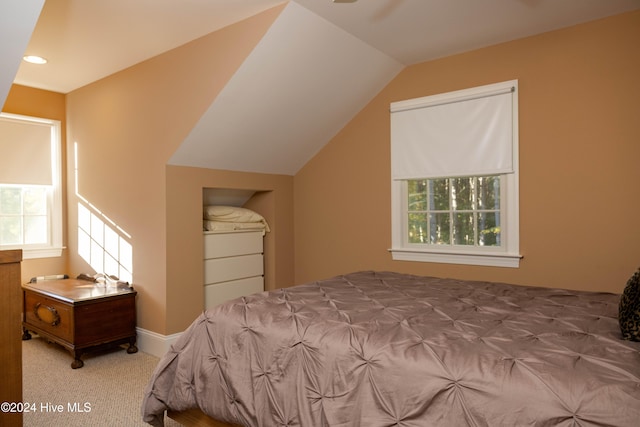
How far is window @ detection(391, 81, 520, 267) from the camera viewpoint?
3250 mm

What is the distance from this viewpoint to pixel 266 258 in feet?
14.2

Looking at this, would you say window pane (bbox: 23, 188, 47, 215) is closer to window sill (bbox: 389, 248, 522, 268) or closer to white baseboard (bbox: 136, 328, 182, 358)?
white baseboard (bbox: 136, 328, 182, 358)

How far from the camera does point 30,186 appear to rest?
13.7 ft

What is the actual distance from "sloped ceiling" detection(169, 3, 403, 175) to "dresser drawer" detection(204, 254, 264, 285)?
85cm

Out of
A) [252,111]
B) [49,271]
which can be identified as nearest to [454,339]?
[252,111]

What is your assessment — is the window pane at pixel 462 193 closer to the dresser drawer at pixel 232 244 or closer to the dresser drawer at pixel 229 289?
the dresser drawer at pixel 232 244

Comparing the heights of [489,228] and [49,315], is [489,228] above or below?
above

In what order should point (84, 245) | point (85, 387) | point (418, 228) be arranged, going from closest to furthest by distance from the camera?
point (85, 387) → point (418, 228) → point (84, 245)

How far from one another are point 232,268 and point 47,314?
59.9 inches

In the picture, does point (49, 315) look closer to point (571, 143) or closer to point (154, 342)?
point (154, 342)

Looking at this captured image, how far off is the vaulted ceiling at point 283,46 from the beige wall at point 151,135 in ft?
0.30

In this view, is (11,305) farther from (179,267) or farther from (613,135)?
(613,135)

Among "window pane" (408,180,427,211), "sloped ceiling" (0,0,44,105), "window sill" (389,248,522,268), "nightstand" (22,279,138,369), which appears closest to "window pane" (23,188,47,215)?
"nightstand" (22,279,138,369)

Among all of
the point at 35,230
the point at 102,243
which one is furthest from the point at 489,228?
the point at 35,230
